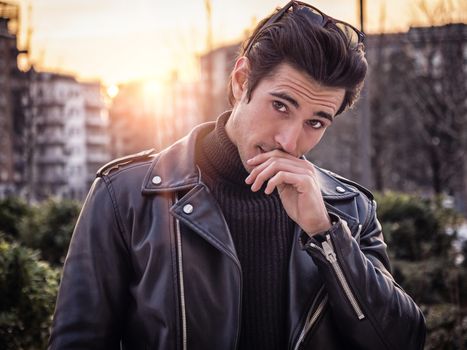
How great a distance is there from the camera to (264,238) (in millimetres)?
2480

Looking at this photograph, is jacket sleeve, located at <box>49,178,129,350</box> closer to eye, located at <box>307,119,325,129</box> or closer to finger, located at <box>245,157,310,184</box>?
finger, located at <box>245,157,310,184</box>

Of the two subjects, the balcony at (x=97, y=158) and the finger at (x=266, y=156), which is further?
the balcony at (x=97, y=158)

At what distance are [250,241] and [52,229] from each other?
23.4 ft

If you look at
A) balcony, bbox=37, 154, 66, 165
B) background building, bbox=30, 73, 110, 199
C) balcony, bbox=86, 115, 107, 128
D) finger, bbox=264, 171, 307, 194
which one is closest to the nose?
finger, bbox=264, 171, 307, 194

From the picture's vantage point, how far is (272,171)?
2.25m

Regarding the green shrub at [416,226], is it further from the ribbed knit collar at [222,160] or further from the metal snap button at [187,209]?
the metal snap button at [187,209]

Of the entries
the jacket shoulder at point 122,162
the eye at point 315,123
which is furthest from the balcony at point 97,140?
the eye at point 315,123

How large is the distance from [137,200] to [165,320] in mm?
445

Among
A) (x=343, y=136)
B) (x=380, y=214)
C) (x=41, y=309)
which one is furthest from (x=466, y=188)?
(x=41, y=309)

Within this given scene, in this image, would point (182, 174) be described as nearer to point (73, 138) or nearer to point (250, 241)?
point (250, 241)

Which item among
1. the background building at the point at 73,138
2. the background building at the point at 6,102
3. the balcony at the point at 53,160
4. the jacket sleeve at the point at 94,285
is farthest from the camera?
the balcony at the point at 53,160

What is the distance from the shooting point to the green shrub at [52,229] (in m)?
8.56

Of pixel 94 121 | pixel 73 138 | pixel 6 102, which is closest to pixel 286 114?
pixel 6 102

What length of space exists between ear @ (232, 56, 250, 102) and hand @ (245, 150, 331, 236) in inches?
14.3
